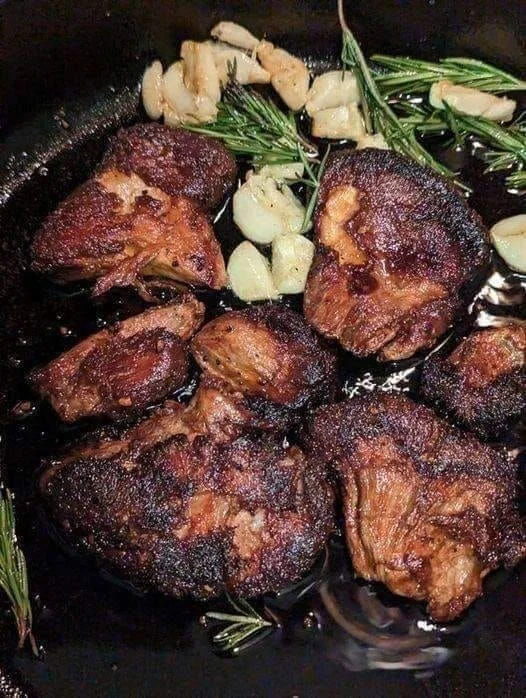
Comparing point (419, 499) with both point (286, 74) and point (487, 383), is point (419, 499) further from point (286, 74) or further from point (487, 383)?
point (286, 74)

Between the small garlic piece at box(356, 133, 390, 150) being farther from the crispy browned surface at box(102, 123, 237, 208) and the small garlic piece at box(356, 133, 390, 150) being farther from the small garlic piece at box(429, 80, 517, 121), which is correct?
the crispy browned surface at box(102, 123, 237, 208)

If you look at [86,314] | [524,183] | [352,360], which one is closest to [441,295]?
[352,360]

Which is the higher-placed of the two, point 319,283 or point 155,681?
point 319,283

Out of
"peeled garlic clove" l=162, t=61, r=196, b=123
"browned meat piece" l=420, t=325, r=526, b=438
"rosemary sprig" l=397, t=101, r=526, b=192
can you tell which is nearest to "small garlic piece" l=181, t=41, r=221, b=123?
"peeled garlic clove" l=162, t=61, r=196, b=123

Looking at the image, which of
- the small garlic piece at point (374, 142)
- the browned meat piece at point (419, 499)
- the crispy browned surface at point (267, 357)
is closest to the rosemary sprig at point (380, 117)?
the small garlic piece at point (374, 142)

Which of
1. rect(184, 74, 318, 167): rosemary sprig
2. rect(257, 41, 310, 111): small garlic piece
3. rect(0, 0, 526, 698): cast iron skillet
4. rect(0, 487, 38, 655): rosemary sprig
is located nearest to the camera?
rect(0, 487, 38, 655): rosemary sprig

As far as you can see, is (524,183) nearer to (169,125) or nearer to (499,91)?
(499,91)
